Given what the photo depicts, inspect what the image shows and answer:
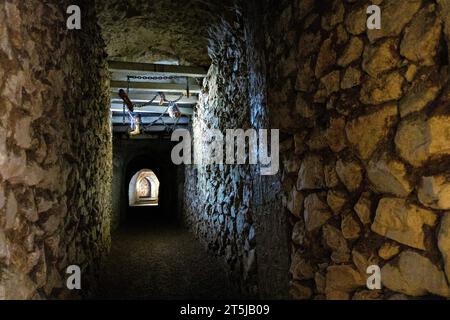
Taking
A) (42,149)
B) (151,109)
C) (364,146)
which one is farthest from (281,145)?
(151,109)

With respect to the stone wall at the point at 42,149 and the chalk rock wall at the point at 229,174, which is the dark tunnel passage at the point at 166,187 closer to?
the chalk rock wall at the point at 229,174

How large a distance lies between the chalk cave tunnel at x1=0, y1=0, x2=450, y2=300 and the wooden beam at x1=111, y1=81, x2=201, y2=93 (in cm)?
97

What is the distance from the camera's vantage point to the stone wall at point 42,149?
4.53 feet

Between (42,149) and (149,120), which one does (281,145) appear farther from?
(149,120)

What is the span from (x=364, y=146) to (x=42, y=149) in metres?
1.60

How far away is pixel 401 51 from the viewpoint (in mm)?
1379

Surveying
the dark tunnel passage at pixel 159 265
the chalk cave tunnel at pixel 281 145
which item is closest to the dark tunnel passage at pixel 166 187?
the dark tunnel passage at pixel 159 265

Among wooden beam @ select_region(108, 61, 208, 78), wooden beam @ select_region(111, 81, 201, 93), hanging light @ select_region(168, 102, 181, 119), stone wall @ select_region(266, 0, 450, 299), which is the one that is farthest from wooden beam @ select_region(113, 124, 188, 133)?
stone wall @ select_region(266, 0, 450, 299)

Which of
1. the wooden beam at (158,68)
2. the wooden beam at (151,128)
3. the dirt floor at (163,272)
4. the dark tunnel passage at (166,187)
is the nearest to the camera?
the dirt floor at (163,272)

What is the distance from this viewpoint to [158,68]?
4520 millimetres

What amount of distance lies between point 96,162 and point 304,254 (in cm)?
247

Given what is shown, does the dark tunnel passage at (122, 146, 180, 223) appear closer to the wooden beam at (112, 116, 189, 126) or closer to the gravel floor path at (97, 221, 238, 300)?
the wooden beam at (112, 116, 189, 126)

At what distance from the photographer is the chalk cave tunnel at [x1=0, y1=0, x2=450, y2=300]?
4.33ft
